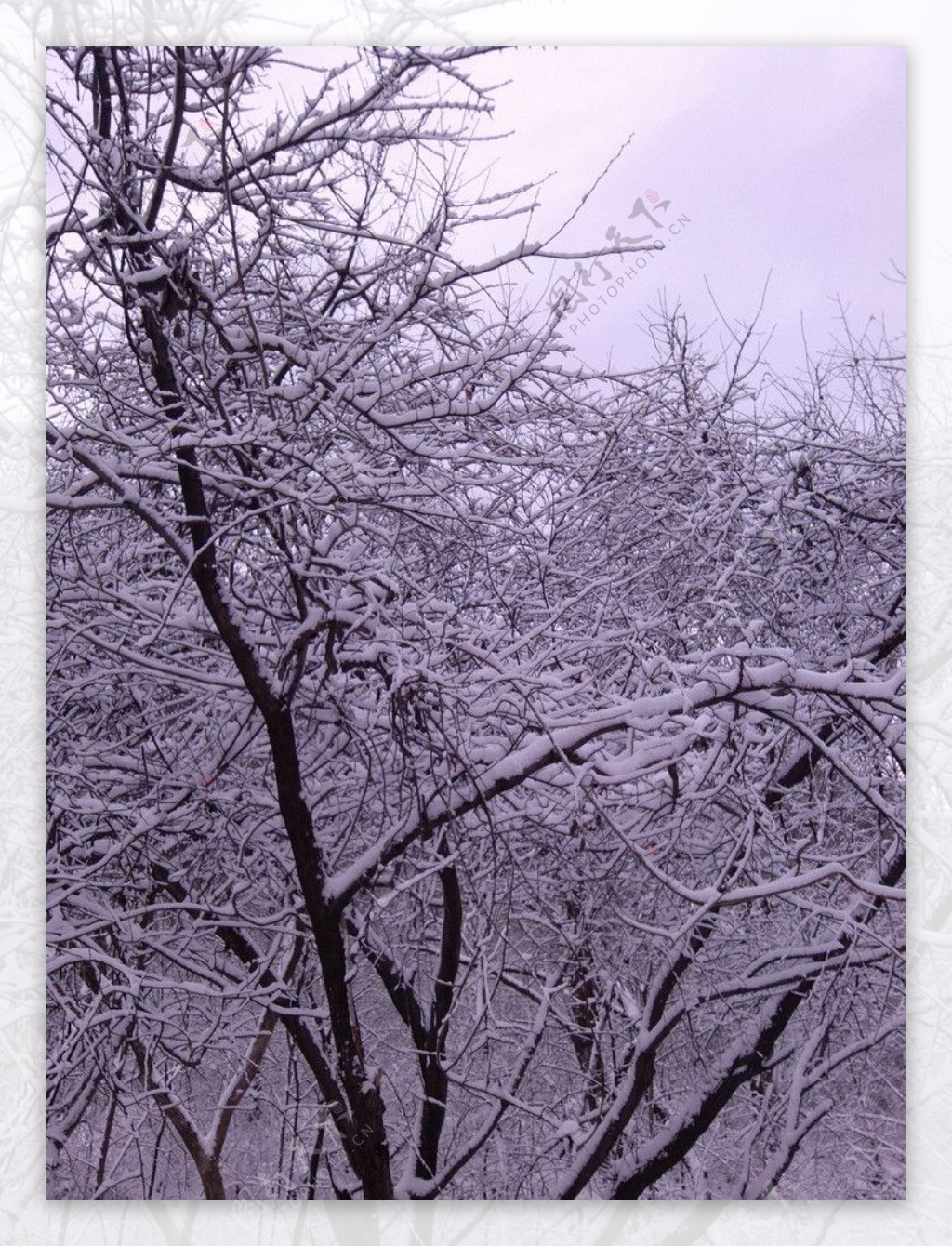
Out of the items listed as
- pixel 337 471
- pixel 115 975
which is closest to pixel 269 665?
pixel 337 471

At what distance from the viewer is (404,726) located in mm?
1979

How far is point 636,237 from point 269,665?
109 cm

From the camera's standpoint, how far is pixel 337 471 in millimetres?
1989

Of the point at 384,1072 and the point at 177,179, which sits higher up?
the point at 177,179

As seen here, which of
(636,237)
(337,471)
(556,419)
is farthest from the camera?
(556,419)

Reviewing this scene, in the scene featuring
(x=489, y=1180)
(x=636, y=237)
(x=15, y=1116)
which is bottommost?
(x=489, y=1180)

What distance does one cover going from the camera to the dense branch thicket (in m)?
2.02

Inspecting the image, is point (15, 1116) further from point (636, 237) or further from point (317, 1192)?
point (636, 237)

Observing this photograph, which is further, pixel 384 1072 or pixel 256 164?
pixel 384 1072

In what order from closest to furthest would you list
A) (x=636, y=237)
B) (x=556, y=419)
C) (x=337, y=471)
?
(x=337, y=471)
(x=636, y=237)
(x=556, y=419)

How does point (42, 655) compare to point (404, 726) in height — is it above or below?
above

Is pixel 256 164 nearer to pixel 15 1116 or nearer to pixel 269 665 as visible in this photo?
pixel 269 665

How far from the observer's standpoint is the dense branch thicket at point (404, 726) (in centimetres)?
202

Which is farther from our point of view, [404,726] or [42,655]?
[42,655]
